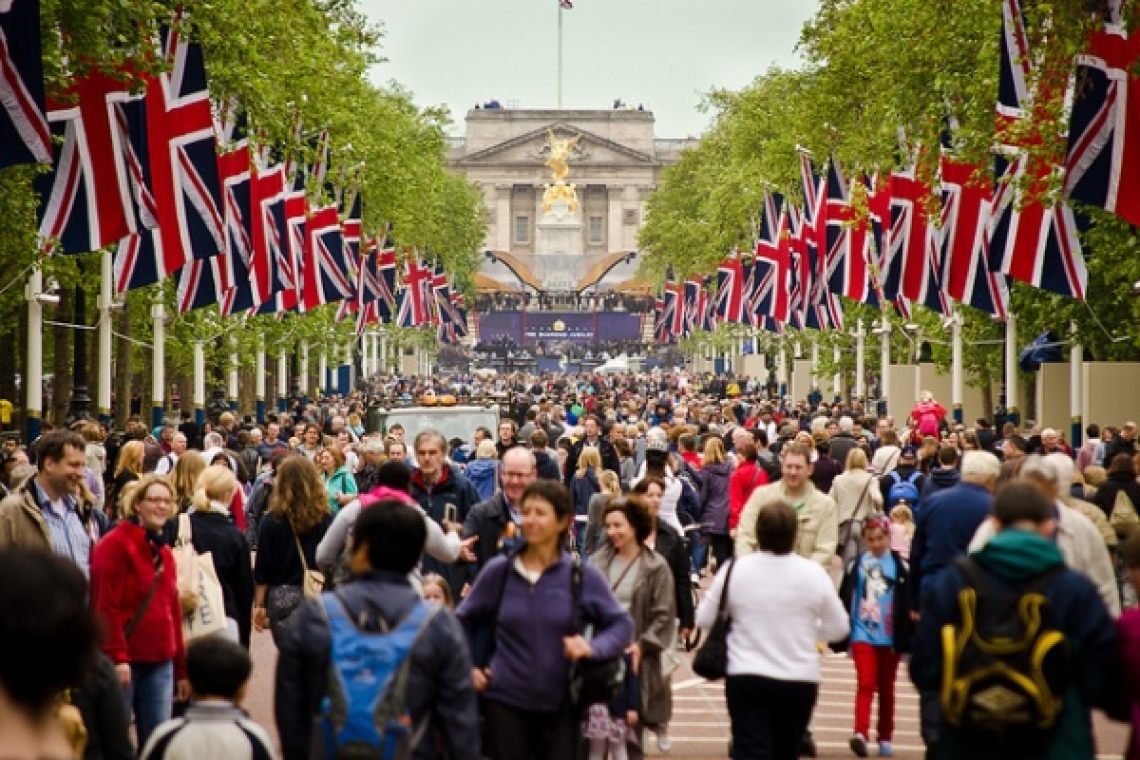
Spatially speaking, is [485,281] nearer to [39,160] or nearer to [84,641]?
[39,160]

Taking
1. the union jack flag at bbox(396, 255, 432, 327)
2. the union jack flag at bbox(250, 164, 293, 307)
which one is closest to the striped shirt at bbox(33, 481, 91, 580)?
the union jack flag at bbox(250, 164, 293, 307)

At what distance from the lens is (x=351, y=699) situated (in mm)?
7688

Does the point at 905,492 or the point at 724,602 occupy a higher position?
the point at 724,602

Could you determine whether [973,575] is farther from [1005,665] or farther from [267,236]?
[267,236]

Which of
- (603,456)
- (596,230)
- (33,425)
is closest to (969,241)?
(603,456)

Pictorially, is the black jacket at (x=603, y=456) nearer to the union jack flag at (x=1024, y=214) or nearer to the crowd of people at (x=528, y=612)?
the union jack flag at (x=1024, y=214)

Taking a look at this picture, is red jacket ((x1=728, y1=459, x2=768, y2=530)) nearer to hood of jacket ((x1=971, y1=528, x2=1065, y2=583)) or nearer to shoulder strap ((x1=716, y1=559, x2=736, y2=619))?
shoulder strap ((x1=716, y1=559, x2=736, y2=619))

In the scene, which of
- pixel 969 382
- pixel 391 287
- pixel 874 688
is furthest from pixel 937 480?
pixel 391 287

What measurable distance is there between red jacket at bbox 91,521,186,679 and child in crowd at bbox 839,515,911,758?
424 cm

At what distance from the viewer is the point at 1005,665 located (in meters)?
7.93

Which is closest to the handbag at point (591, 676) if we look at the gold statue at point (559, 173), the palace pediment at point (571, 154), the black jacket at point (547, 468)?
the black jacket at point (547, 468)

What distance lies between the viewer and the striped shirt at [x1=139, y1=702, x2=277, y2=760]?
24.6ft

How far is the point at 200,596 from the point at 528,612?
327 cm

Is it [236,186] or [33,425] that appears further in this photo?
[236,186]
